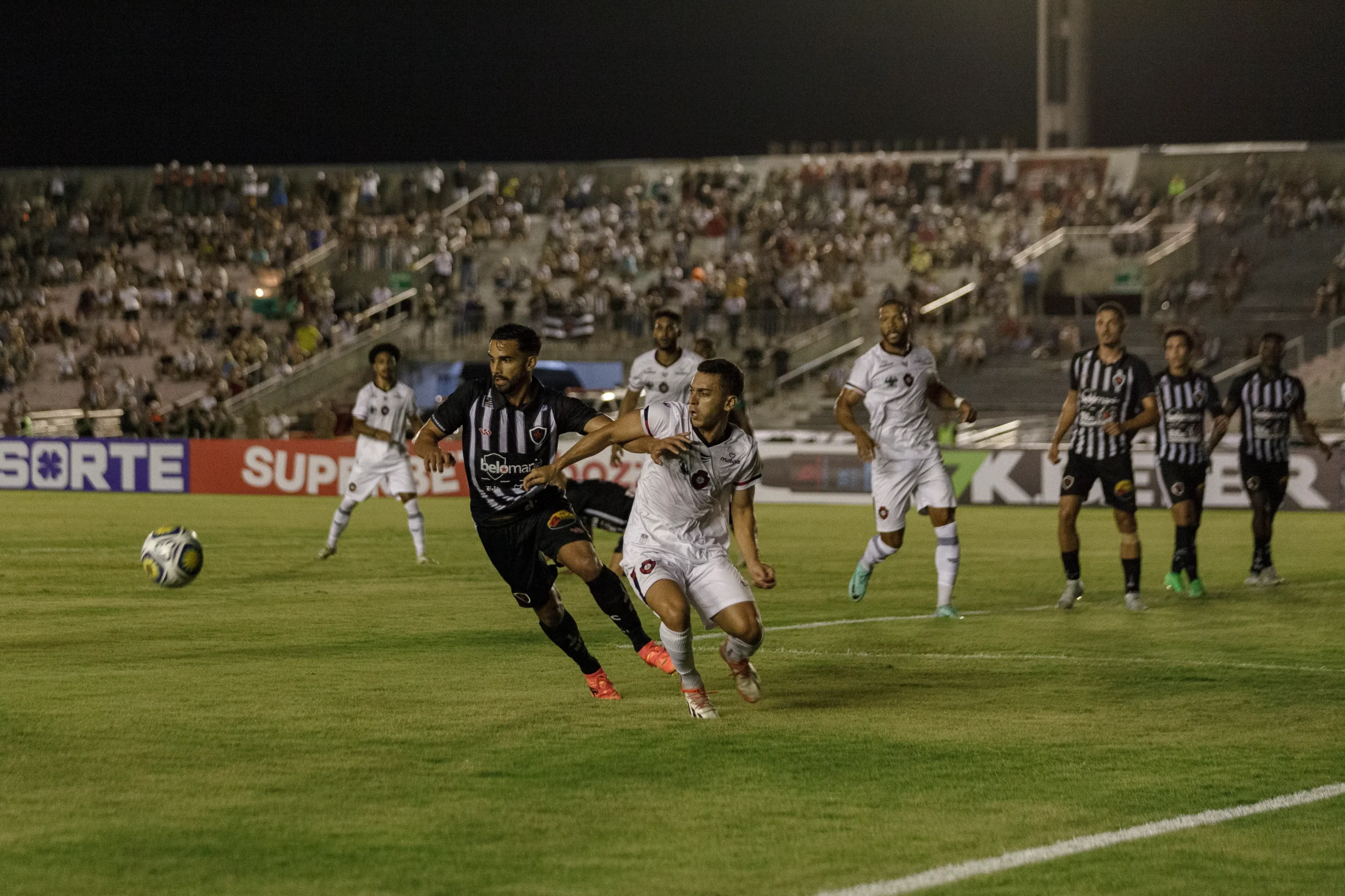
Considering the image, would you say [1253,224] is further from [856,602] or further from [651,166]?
[856,602]

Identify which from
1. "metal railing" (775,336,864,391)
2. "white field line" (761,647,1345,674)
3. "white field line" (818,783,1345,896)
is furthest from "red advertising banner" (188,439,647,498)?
"white field line" (818,783,1345,896)

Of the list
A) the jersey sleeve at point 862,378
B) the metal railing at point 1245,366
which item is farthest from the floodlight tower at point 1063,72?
the jersey sleeve at point 862,378

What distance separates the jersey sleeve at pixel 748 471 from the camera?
26.8 feet

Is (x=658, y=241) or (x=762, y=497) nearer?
(x=762, y=497)

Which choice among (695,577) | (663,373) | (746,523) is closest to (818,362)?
(663,373)

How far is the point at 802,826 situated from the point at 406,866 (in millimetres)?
1457

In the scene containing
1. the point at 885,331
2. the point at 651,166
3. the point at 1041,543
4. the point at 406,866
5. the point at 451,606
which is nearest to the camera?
the point at 406,866

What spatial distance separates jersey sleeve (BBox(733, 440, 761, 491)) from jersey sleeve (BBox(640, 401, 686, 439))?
0.36 m

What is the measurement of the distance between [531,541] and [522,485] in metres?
0.35

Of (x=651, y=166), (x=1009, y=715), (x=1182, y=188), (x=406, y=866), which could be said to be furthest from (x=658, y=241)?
(x=406, y=866)

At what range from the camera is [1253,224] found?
37312 millimetres

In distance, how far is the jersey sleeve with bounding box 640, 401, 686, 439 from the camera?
8.05 m

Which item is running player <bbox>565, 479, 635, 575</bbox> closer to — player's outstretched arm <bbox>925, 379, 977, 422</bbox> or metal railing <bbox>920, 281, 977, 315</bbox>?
player's outstretched arm <bbox>925, 379, 977, 422</bbox>

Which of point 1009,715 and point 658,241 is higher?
point 658,241
